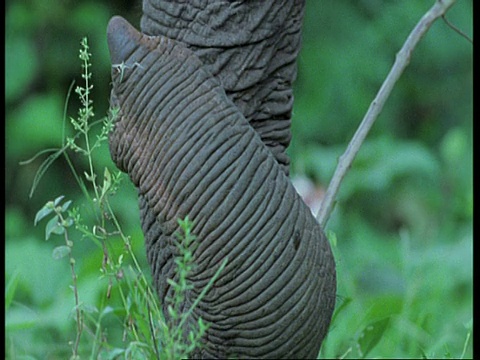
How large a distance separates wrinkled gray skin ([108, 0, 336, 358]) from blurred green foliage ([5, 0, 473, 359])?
71.0 inches

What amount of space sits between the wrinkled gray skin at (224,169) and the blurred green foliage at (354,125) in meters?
1.80

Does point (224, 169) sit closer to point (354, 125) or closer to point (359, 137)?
point (359, 137)

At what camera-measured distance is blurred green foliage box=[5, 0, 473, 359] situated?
11.9 feet

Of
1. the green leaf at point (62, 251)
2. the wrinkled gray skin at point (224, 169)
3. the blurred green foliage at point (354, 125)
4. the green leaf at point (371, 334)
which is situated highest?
the wrinkled gray skin at point (224, 169)

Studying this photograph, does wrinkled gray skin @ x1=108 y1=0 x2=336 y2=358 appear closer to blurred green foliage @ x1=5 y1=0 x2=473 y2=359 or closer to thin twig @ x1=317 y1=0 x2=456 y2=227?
thin twig @ x1=317 y1=0 x2=456 y2=227

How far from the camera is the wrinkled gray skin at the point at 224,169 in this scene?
146 cm

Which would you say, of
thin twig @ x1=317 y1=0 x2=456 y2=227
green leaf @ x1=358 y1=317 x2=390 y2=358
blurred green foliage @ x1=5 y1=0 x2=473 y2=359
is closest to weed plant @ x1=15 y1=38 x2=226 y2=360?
thin twig @ x1=317 y1=0 x2=456 y2=227

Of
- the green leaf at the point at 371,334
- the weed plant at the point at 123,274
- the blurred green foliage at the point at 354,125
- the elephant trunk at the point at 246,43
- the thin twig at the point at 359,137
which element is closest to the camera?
the weed plant at the point at 123,274

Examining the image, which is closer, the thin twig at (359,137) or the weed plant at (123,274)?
the weed plant at (123,274)

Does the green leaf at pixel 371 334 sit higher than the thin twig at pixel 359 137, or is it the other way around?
the thin twig at pixel 359 137

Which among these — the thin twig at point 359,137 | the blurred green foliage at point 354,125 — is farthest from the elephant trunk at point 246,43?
the blurred green foliage at point 354,125

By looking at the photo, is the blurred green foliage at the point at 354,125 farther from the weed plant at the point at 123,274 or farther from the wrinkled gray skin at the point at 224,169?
the wrinkled gray skin at the point at 224,169

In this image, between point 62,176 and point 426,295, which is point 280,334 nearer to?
point 426,295

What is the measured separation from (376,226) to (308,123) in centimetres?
55
